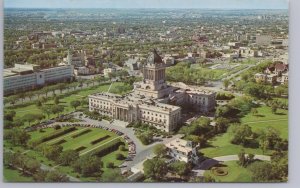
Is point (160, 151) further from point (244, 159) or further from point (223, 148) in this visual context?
point (244, 159)

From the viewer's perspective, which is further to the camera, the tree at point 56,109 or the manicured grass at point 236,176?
the tree at point 56,109

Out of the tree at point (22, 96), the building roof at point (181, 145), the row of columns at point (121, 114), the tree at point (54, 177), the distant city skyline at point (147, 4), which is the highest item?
the distant city skyline at point (147, 4)

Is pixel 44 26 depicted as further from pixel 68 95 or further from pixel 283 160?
pixel 283 160

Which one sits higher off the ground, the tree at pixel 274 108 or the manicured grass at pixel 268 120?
the tree at pixel 274 108

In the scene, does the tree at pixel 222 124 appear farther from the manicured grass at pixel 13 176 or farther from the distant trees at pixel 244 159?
the manicured grass at pixel 13 176

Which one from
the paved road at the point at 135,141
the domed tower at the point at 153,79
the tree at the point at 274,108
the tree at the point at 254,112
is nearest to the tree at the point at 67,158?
the paved road at the point at 135,141

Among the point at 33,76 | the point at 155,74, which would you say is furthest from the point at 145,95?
the point at 33,76
